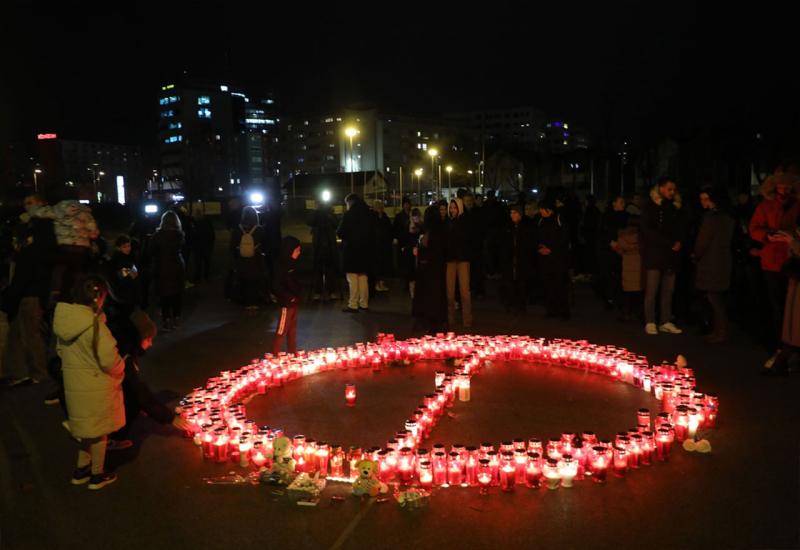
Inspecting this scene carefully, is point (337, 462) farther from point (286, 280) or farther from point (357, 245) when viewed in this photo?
point (357, 245)

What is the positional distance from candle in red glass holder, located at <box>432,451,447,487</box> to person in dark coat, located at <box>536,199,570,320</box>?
6.76 meters

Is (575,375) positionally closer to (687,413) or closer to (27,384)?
(687,413)

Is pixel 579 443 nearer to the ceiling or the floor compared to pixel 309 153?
nearer to the floor

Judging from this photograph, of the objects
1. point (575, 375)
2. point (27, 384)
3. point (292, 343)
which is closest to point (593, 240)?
point (575, 375)

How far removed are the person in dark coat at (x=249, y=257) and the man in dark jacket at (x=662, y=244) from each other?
6416mm

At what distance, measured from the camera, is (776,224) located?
804 cm

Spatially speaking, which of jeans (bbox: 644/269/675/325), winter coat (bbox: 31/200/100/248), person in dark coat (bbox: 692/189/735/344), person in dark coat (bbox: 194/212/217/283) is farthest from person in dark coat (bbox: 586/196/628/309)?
person in dark coat (bbox: 194/212/217/283)

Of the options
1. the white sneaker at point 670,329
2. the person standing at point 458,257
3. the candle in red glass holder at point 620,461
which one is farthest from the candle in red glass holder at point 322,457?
the white sneaker at point 670,329

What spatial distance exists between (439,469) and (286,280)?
13.0ft

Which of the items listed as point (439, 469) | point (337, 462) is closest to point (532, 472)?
point (439, 469)

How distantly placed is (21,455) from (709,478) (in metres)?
5.38

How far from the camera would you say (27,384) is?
25.3 ft

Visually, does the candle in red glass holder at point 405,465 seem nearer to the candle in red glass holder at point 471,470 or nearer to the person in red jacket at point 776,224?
the candle in red glass holder at point 471,470

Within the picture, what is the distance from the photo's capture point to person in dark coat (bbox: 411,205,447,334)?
9.18 metres
